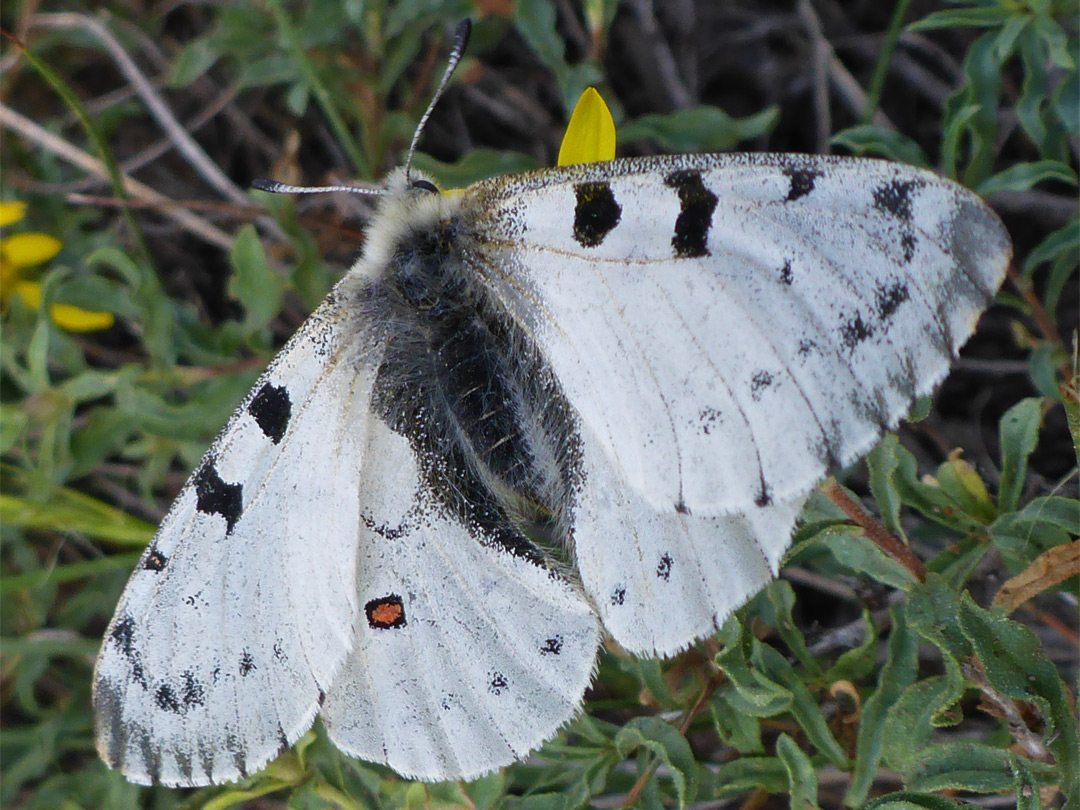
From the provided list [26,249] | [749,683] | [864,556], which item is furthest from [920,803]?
[26,249]

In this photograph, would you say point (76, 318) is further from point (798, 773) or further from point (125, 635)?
point (798, 773)

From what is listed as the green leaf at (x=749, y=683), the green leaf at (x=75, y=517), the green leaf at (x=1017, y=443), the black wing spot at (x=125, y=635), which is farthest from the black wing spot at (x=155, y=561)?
the green leaf at (x=1017, y=443)

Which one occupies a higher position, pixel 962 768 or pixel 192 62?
pixel 192 62

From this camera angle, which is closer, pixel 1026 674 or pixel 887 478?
pixel 1026 674

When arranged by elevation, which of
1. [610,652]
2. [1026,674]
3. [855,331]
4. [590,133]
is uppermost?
[590,133]

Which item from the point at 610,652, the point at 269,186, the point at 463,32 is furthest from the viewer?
the point at 610,652

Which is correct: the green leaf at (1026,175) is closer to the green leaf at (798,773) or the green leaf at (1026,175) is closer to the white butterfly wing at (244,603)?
the green leaf at (798,773)

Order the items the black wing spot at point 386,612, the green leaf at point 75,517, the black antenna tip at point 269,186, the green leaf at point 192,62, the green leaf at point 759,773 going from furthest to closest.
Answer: the green leaf at point 192,62, the green leaf at point 75,517, the black antenna tip at point 269,186, the green leaf at point 759,773, the black wing spot at point 386,612
